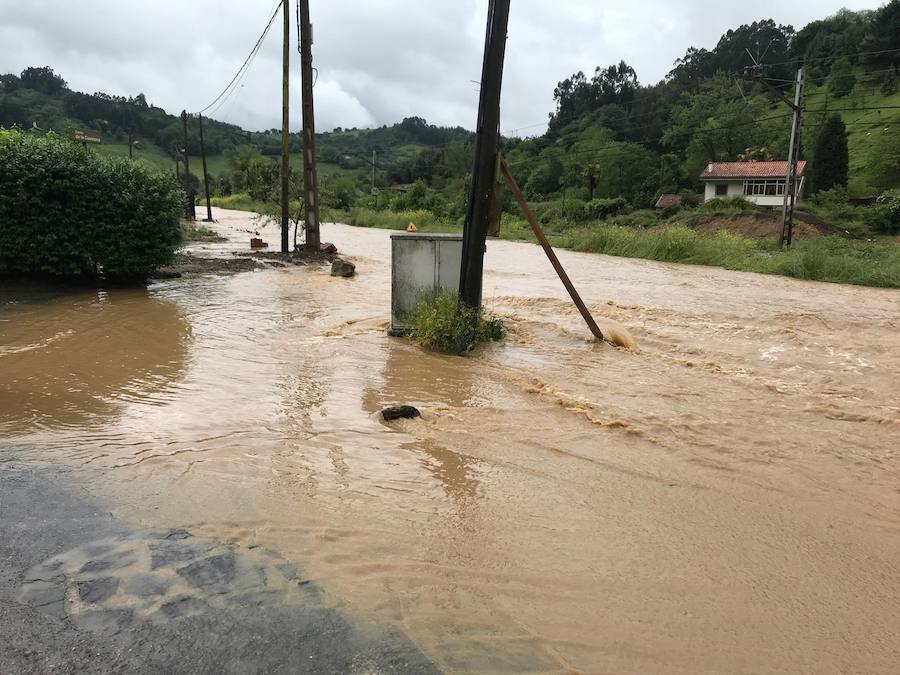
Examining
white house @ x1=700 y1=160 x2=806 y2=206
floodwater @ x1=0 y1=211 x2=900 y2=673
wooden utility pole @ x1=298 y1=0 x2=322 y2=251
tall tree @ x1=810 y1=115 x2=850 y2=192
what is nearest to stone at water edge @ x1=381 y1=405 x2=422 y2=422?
floodwater @ x1=0 y1=211 x2=900 y2=673

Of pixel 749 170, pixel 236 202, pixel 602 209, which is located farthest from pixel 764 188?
pixel 236 202

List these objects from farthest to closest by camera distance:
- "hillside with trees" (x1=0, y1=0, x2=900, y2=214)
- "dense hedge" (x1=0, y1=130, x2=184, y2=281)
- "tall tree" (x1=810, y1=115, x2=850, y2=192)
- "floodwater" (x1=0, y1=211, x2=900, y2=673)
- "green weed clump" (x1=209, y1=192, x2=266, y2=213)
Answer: "green weed clump" (x1=209, y1=192, x2=266, y2=213), "hillside with trees" (x1=0, y1=0, x2=900, y2=214), "tall tree" (x1=810, y1=115, x2=850, y2=192), "dense hedge" (x1=0, y1=130, x2=184, y2=281), "floodwater" (x1=0, y1=211, x2=900, y2=673)

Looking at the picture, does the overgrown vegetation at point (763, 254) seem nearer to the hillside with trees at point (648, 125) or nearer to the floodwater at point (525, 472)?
the floodwater at point (525, 472)

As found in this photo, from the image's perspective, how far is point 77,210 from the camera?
11312 mm

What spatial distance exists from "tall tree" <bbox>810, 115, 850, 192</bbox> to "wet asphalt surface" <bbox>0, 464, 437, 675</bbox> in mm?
55676

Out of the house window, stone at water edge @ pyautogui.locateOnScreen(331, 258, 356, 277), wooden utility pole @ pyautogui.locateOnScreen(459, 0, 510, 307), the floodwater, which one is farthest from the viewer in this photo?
the house window

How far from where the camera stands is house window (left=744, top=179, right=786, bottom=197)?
5559 centimetres

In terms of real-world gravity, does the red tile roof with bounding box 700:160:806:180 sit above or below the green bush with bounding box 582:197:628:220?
above

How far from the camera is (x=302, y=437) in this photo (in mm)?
5098

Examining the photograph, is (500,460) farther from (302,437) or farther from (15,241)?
(15,241)

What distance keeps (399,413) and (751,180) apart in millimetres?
58324

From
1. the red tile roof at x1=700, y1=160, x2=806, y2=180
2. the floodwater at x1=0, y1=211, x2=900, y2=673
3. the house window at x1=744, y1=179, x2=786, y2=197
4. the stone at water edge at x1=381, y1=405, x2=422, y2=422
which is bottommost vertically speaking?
the floodwater at x1=0, y1=211, x2=900, y2=673

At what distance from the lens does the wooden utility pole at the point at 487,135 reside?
788 centimetres

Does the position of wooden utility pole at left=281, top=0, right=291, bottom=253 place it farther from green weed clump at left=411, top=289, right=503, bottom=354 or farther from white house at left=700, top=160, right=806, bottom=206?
white house at left=700, top=160, right=806, bottom=206
